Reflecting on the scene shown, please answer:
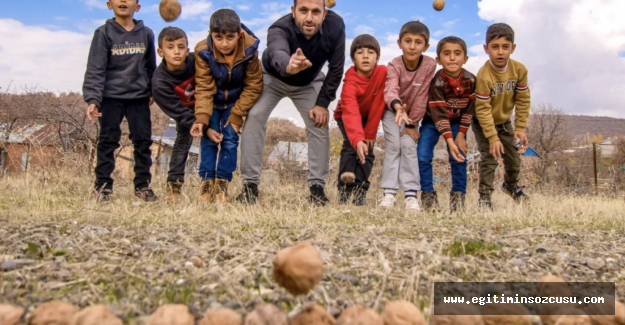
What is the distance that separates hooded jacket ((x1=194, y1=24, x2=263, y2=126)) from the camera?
13.9ft

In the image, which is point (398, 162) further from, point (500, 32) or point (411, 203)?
point (500, 32)

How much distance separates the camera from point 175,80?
14.4ft

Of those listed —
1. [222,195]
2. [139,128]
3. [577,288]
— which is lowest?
[577,288]

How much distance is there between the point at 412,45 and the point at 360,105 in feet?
2.32

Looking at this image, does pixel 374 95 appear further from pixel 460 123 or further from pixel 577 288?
pixel 577 288

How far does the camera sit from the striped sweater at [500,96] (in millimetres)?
4543

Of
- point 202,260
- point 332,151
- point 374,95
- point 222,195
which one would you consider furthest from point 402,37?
point 332,151

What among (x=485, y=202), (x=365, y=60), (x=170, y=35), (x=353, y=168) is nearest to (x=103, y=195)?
(x=170, y=35)

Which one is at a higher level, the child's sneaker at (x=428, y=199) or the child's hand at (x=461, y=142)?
the child's hand at (x=461, y=142)

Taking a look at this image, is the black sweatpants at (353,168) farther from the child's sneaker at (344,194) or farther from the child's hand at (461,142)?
the child's hand at (461,142)

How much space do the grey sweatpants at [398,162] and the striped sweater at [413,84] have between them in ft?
0.56

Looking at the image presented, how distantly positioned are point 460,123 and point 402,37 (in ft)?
3.14

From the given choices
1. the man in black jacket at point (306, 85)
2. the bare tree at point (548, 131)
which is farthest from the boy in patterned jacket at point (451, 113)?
the bare tree at point (548, 131)

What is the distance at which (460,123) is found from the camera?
4.60 metres
